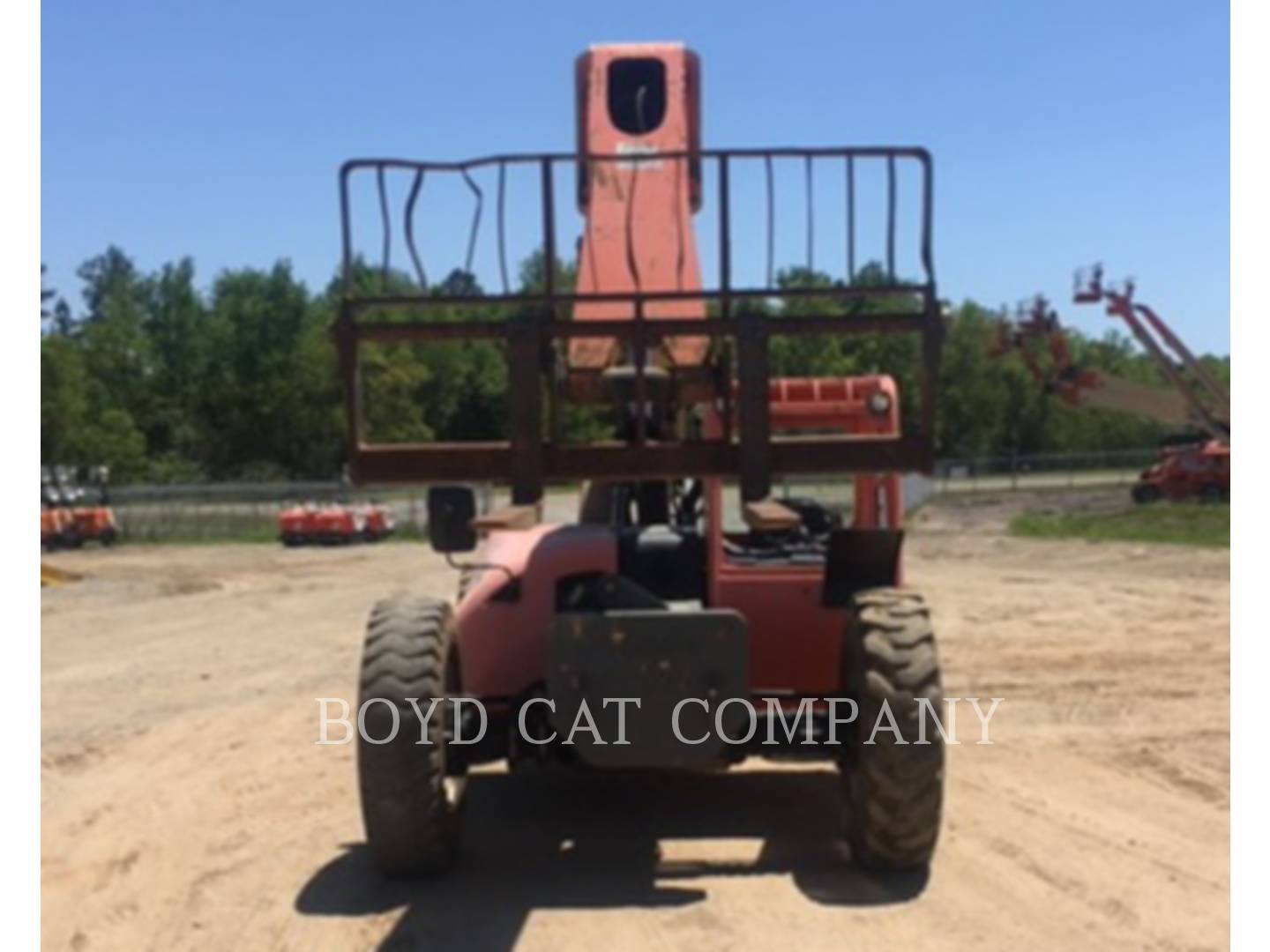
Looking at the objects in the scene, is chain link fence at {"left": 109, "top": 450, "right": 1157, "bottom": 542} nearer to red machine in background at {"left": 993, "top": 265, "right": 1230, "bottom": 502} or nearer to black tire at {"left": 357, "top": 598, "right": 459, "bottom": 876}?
red machine in background at {"left": 993, "top": 265, "right": 1230, "bottom": 502}

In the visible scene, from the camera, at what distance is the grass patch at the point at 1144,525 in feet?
99.1

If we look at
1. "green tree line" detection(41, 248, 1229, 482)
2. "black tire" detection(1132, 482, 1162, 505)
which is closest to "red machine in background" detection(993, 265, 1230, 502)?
"black tire" detection(1132, 482, 1162, 505)

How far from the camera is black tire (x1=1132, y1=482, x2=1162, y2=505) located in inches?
1633

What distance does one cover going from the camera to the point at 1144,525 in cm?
3334

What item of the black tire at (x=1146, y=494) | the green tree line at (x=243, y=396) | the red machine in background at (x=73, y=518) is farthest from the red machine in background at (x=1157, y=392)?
the red machine in background at (x=73, y=518)

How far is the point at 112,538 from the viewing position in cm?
4150

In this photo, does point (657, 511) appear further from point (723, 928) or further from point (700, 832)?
point (723, 928)

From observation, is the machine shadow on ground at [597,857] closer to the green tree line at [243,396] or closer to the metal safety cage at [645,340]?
the metal safety cage at [645,340]

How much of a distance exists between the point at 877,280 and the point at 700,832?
9.77 feet

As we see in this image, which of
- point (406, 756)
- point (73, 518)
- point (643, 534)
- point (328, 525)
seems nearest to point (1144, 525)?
point (328, 525)

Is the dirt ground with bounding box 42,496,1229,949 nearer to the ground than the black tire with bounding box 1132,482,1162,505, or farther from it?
nearer to the ground

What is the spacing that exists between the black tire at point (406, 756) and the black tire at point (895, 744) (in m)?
1.81

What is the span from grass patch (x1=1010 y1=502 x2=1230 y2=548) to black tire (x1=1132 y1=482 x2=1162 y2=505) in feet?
5.66

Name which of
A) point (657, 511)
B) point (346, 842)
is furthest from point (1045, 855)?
point (346, 842)
